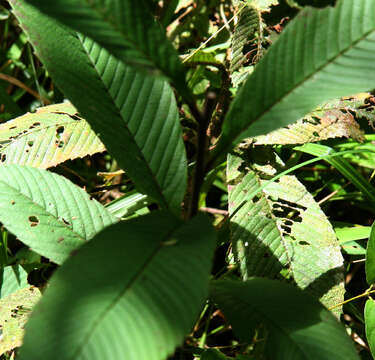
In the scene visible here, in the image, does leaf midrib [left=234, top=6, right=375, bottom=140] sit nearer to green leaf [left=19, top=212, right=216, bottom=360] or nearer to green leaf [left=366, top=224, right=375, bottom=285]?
green leaf [left=19, top=212, right=216, bottom=360]

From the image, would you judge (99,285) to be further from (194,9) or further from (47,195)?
(194,9)

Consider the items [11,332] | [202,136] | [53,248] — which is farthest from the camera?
[11,332]

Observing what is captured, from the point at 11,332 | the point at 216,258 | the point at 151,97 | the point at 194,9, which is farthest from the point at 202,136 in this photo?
the point at 194,9

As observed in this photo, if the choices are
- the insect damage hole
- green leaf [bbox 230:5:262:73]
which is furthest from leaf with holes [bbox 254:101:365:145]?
the insect damage hole

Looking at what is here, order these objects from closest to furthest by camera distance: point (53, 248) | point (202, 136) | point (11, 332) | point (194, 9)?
point (202, 136)
point (53, 248)
point (11, 332)
point (194, 9)

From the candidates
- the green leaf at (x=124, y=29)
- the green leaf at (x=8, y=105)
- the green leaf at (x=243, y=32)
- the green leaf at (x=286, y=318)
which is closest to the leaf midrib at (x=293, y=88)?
the green leaf at (x=124, y=29)

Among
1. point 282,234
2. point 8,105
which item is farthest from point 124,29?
point 8,105

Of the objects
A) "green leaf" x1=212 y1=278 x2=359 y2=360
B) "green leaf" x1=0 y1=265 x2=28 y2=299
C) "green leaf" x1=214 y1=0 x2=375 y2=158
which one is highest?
"green leaf" x1=214 y1=0 x2=375 y2=158
